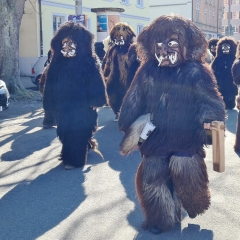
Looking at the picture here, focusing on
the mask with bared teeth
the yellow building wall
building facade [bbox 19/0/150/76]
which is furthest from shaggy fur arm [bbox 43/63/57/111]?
the yellow building wall

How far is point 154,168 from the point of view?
446cm

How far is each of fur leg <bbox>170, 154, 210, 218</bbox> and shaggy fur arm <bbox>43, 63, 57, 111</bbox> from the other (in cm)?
299

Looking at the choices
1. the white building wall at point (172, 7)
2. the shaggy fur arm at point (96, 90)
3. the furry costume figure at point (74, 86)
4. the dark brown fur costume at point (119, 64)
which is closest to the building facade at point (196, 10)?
the white building wall at point (172, 7)

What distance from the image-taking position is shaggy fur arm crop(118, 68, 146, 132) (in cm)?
452

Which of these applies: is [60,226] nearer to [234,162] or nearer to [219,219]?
[219,219]

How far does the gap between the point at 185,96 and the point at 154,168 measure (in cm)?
71

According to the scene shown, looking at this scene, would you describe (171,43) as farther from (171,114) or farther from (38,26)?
(38,26)

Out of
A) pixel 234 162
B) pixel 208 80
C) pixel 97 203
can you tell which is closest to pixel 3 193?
pixel 97 203

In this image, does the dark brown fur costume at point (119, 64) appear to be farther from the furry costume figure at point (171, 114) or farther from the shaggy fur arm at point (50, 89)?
the furry costume figure at point (171, 114)

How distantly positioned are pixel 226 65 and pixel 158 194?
27.6 feet

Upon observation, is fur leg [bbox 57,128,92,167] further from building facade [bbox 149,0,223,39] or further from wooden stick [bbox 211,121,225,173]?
building facade [bbox 149,0,223,39]

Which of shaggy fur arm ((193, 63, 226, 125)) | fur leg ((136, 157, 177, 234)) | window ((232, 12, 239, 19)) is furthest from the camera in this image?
window ((232, 12, 239, 19))

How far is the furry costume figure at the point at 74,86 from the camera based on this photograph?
6.74 metres

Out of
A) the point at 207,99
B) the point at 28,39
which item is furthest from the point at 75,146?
the point at 28,39
